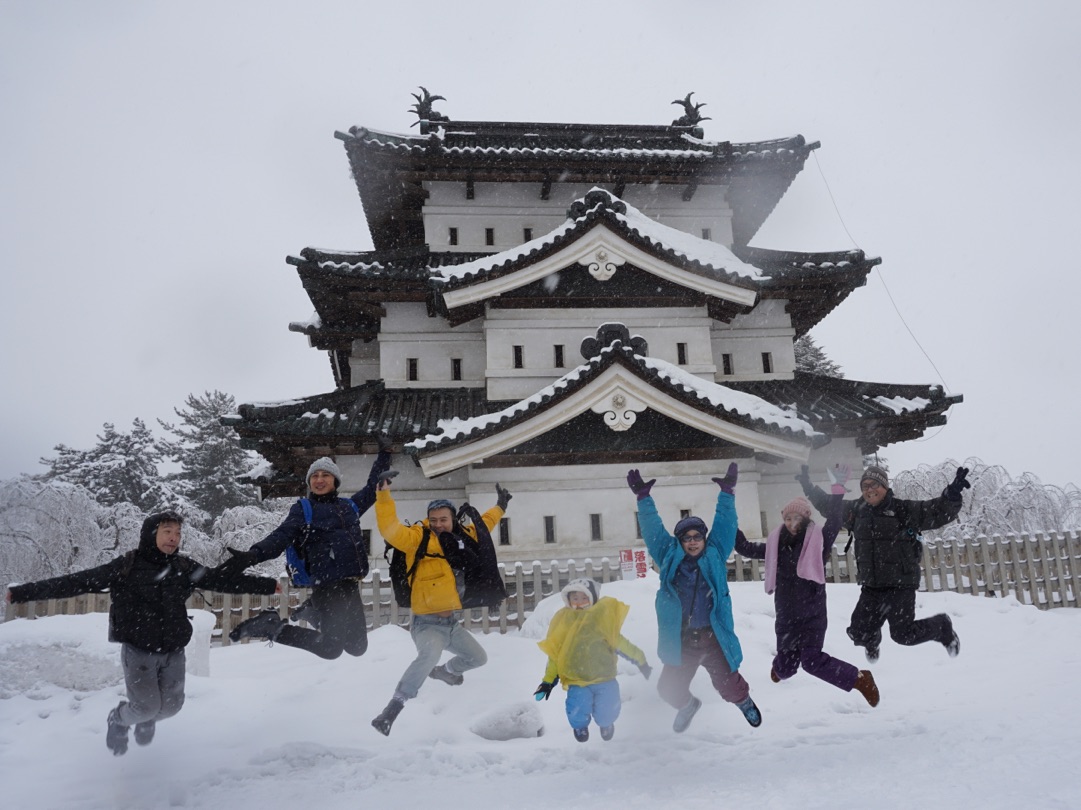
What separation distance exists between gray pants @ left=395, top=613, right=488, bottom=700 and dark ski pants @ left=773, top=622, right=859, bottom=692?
2.48 m

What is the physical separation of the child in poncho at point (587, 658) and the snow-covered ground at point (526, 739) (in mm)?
237

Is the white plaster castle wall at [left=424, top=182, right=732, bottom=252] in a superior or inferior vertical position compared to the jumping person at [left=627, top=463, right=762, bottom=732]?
superior

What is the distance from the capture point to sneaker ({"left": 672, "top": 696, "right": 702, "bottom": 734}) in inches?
208

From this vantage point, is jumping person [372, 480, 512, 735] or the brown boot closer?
the brown boot

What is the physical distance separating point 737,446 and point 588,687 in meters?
8.31

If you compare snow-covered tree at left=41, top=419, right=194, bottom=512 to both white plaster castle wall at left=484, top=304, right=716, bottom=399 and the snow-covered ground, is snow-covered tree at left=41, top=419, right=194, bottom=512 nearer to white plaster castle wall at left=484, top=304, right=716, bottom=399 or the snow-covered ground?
white plaster castle wall at left=484, top=304, right=716, bottom=399

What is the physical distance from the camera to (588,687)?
520 centimetres

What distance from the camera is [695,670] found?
5234 millimetres

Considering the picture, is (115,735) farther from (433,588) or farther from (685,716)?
(685,716)

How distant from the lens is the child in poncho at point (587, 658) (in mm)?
5148

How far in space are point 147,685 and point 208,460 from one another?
4000 centimetres

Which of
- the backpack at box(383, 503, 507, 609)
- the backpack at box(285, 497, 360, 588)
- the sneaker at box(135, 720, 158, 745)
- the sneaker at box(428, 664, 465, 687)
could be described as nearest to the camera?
the sneaker at box(135, 720, 158, 745)

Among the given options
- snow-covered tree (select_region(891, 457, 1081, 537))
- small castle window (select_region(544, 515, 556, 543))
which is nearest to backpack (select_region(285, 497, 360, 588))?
small castle window (select_region(544, 515, 556, 543))

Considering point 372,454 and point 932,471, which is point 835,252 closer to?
point 372,454
